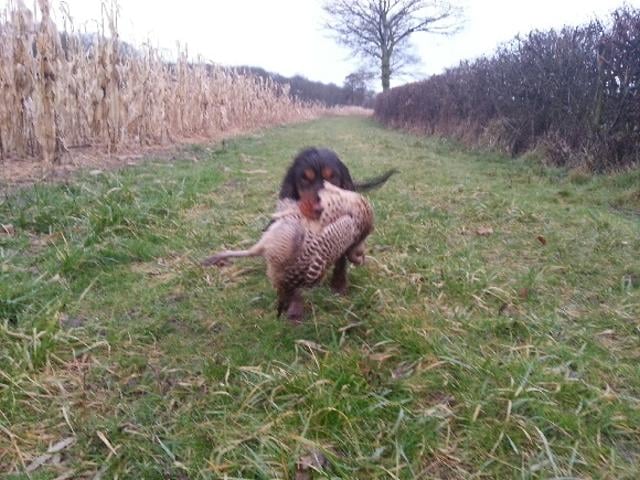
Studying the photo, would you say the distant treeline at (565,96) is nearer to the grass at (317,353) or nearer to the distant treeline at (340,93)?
the grass at (317,353)

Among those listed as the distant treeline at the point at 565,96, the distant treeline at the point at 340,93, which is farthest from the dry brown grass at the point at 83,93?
the distant treeline at the point at 340,93

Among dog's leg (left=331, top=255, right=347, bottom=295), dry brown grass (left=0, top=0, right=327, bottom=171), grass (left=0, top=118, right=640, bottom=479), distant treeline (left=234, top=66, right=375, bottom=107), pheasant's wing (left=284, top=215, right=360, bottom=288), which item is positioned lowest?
grass (left=0, top=118, right=640, bottom=479)

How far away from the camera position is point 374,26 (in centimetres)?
3797


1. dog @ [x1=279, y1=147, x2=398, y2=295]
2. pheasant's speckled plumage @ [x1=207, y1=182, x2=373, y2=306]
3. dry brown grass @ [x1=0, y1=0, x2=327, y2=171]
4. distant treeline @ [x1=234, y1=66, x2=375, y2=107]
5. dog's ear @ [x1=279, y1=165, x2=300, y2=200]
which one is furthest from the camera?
distant treeline @ [x1=234, y1=66, x2=375, y2=107]

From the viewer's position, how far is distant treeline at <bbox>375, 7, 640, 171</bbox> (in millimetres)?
7324

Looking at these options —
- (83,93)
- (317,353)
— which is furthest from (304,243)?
(83,93)

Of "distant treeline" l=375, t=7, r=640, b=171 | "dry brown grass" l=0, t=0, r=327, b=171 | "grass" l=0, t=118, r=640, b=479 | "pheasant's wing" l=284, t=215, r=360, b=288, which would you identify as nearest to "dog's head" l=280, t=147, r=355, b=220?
"pheasant's wing" l=284, t=215, r=360, b=288

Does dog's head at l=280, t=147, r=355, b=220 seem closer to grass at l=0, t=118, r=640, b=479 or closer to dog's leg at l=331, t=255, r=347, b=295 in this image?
dog's leg at l=331, t=255, r=347, b=295

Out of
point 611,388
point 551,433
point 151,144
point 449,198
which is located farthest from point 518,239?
point 151,144

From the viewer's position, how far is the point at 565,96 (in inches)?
342

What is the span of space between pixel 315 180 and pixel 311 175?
0.04 metres

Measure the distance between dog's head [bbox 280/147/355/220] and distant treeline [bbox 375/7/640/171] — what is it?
19.4 ft

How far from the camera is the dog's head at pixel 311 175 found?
2.71 m

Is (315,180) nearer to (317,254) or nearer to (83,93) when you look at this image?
(317,254)
